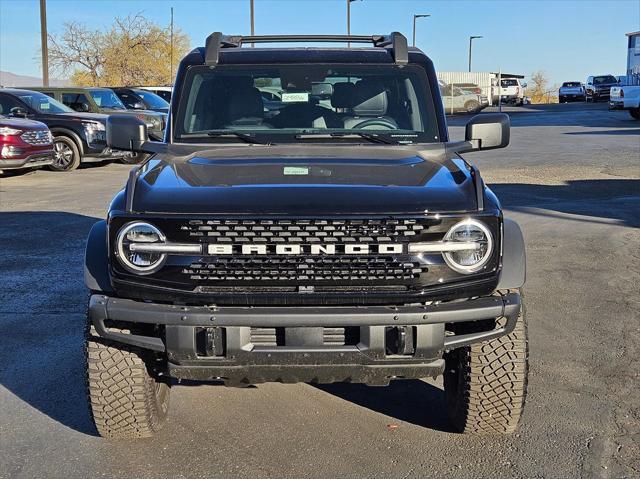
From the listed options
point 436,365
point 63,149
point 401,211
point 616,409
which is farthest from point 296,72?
point 63,149

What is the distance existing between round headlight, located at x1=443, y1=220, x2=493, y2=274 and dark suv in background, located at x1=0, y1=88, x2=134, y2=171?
14369mm

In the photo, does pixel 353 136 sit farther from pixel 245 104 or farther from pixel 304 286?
pixel 304 286

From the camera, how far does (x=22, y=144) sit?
48.7 ft

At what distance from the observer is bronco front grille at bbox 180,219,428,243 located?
3.25m

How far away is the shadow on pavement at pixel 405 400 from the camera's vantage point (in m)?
4.19

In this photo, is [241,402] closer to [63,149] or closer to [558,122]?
[63,149]

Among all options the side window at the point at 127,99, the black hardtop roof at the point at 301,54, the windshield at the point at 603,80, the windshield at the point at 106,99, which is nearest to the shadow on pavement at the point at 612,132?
the side window at the point at 127,99

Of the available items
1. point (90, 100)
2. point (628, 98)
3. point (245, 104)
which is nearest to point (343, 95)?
point (245, 104)

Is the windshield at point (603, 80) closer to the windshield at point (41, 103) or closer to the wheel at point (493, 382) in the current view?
the windshield at point (41, 103)

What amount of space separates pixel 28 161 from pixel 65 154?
7.10ft

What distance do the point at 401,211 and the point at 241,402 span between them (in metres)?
1.72

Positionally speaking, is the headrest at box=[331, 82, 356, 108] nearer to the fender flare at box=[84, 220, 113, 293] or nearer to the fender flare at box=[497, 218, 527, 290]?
the fender flare at box=[497, 218, 527, 290]

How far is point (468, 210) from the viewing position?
11.1 feet

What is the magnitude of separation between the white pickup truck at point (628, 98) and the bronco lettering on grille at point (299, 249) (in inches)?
1215
